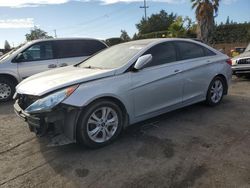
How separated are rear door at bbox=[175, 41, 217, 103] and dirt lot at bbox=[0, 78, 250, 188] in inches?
21.5

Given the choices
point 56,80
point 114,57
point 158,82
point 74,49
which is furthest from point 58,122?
point 74,49

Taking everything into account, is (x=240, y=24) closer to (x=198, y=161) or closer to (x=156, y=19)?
(x=198, y=161)

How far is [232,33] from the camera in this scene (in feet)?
74.4

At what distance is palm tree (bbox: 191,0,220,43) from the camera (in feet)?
62.5

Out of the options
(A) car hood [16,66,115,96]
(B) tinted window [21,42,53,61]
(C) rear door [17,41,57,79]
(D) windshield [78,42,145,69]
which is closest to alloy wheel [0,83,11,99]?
(C) rear door [17,41,57,79]

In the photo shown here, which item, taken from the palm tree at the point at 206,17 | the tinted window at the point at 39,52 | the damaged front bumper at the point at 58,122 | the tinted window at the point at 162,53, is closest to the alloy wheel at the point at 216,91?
the tinted window at the point at 162,53

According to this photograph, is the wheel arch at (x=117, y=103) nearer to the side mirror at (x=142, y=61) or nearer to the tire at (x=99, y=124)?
the tire at (x=99, y=124)

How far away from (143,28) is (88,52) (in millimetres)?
56109

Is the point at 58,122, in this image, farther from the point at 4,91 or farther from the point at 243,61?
the point at 243,61

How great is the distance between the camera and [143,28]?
6412 cm

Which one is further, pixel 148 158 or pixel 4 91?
pixel 4 91

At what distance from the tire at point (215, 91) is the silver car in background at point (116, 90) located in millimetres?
23

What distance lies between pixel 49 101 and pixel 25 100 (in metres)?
0.70

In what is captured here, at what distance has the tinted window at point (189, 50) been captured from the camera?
19.0 ft
